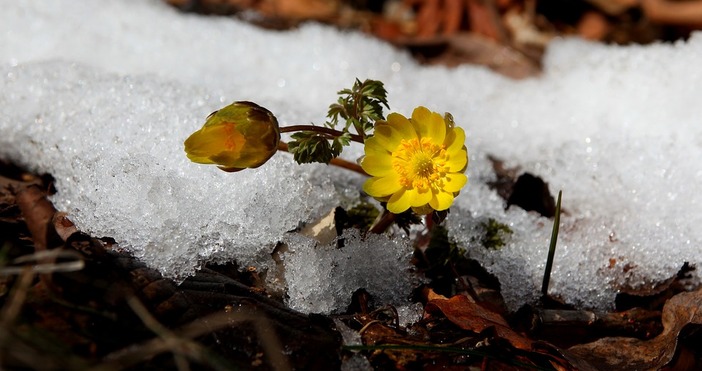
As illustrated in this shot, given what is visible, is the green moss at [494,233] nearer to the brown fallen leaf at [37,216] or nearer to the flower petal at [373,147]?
the flower petal at [373,147]

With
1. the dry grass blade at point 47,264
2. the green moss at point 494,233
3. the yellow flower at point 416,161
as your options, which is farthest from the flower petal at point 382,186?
the dry grass blade at point 47,264

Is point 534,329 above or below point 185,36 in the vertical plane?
below

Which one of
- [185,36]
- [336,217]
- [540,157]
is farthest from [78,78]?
[540,157]

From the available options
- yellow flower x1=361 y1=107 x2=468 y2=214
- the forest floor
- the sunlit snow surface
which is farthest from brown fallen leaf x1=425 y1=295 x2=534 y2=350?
yellow flower x1=361 y1=107 x2=468 y2=214

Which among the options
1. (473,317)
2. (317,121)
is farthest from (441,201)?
(317,121)

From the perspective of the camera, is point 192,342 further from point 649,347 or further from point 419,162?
point 649,347

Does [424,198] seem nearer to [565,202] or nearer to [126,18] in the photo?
[565,202]
